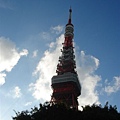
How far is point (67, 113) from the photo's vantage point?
99.6ft

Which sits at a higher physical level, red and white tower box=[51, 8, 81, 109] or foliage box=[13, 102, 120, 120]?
red and white tower box=[51, 8, 81, 109]

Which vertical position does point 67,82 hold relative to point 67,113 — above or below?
above

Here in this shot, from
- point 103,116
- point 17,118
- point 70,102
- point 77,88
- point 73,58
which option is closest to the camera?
point 103,116

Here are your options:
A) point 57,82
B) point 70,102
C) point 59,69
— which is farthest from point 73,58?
point 70,102

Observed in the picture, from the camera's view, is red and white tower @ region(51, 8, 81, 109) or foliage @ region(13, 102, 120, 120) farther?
red and white tower @ region(51, 8, 81, 109)

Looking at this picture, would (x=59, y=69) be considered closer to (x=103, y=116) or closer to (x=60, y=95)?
(x=60, y=95)

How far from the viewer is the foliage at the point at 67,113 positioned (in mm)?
29484

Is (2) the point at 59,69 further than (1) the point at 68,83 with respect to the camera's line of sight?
Yes

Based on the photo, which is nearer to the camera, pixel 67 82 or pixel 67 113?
pixel 67 113

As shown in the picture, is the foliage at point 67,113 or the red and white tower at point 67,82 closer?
the foliage at point 67,113

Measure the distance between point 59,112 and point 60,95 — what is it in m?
36.5

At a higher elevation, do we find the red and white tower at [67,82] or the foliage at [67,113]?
the red and white tower at [67,82]

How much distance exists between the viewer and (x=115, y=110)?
104 feet

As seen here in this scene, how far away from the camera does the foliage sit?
2948cm
